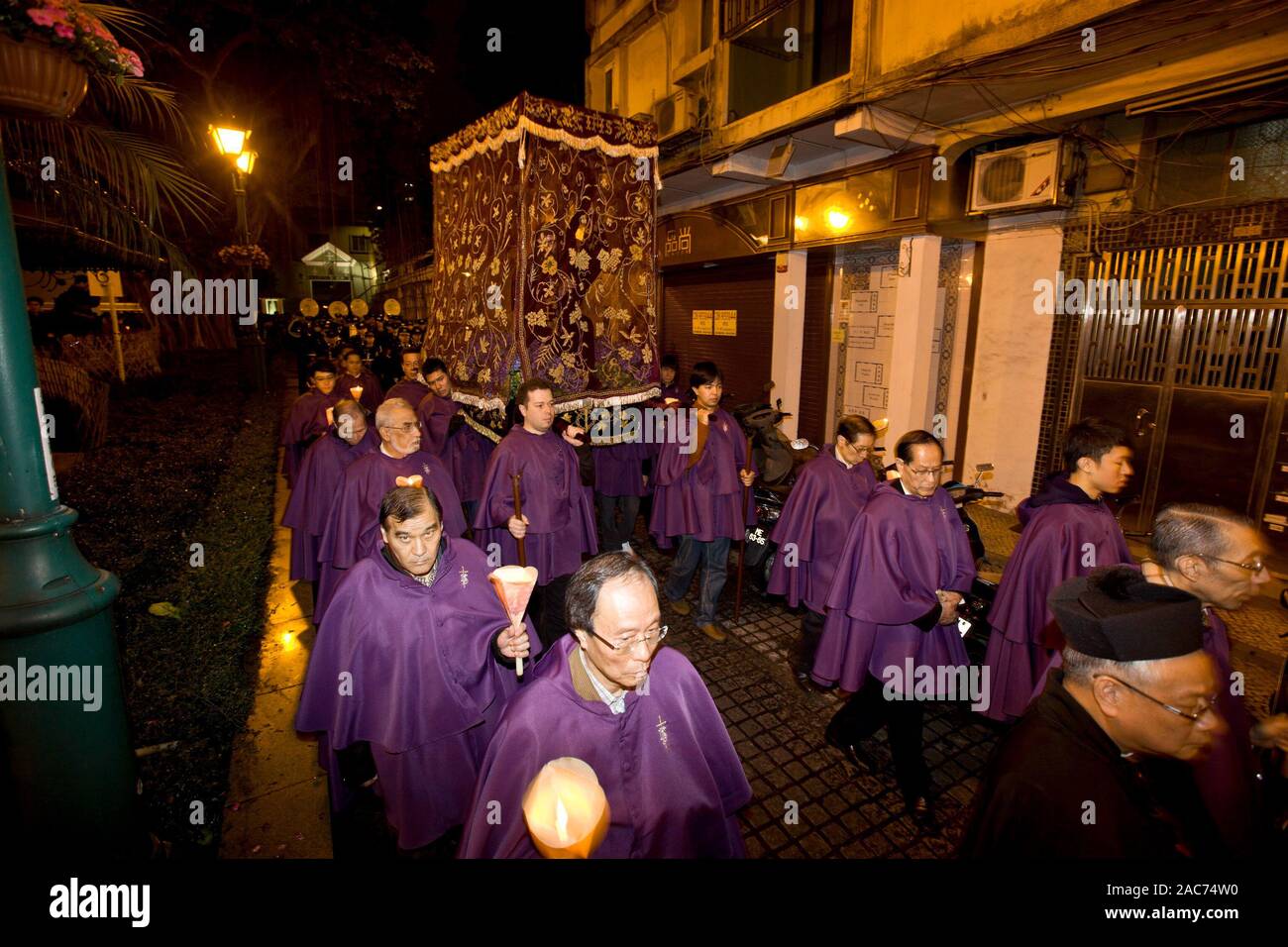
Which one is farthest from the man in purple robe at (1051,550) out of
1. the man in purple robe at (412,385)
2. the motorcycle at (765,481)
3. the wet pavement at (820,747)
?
the man in purple robe at (412,385)

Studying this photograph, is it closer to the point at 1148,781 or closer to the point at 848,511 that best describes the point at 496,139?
the point at 848,511

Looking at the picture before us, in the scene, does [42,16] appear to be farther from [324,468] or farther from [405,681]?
[324,468]

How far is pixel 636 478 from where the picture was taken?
25.3 feet

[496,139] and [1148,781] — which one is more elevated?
[496,139]

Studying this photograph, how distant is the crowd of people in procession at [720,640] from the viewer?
194 cm

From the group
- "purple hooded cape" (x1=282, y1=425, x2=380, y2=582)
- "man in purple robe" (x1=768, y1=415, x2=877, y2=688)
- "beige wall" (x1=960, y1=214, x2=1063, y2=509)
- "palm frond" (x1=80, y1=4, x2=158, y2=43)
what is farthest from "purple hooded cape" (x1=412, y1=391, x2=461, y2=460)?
"beige wall" (x1=960, y1=214, x2=1063, y2=509)

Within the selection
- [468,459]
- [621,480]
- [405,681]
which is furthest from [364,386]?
[405,681]

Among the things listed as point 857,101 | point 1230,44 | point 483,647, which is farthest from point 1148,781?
point 857,101

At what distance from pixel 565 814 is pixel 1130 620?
1715 mm

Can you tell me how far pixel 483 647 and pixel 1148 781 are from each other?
292cm

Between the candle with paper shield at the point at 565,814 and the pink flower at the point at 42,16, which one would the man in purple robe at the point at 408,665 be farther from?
the pink flower at the point at 42,16

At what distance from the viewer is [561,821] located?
1.33 meters

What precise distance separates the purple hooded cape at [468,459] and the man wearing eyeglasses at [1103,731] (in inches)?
266

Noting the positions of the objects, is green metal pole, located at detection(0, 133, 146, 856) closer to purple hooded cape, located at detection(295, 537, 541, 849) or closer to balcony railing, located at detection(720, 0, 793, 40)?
purple hooded cape, located at detection(295, 537, 541, 849)
